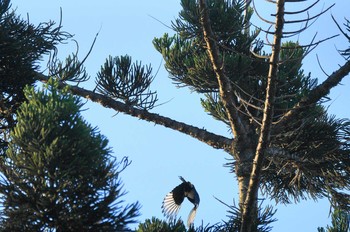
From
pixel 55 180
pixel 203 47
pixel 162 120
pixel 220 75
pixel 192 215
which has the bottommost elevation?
pixel 55 180

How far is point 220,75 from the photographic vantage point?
5.65 m

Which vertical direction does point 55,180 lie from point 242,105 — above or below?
below

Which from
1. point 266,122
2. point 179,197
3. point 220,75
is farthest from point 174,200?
point 266,122

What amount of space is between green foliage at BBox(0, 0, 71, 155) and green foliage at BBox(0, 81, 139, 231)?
115cm

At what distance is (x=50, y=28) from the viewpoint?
6465 millimetres

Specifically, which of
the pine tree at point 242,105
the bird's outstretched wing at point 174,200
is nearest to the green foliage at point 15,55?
the pine tree at point 242,105

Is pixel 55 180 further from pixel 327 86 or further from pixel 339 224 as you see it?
pixel 327 86

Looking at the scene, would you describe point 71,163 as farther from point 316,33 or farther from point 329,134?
point 329,134

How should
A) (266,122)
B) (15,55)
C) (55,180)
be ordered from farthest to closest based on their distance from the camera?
(15,55) → (266,122) → (55,180)

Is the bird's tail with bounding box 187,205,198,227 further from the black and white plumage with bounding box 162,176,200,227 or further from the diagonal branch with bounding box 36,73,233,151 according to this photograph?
the diagonal branch with bounding box 36,73,233,151

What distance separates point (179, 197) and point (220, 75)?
35.5 inches

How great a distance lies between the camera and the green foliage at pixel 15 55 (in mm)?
5223

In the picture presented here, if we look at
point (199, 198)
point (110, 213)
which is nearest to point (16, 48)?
point (199, 198)

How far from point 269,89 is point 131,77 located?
253 centimetres
